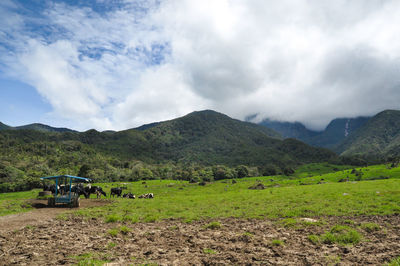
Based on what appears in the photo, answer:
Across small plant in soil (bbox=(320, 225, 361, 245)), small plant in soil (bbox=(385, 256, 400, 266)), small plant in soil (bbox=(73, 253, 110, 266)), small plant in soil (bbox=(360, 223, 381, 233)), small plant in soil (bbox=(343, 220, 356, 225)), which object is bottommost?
small plant in soil (bbox=(343, 220, 356, 225))

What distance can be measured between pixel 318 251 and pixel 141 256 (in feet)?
30.4

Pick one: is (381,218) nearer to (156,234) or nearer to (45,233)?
(156,234)

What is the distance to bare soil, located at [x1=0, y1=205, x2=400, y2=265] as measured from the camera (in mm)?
9538

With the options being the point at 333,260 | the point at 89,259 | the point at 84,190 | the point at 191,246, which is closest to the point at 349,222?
the point at 333,260

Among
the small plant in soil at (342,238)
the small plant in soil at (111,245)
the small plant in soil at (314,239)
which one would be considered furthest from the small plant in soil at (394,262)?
the small plant in soil at (111,245)

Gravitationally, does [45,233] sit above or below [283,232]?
above

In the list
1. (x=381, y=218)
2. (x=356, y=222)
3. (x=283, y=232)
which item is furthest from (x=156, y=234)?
(x=381, y=218)

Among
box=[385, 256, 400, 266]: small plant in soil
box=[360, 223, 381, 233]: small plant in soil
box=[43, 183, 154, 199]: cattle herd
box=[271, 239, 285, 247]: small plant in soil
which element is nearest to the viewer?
box=[385, 256, 400, 266]: small plant in soil

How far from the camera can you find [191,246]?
11.8m

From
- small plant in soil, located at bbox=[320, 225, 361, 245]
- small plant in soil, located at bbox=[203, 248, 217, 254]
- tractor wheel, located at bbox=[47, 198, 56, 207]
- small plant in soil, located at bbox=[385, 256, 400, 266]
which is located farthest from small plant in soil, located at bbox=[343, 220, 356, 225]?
tractor wheel, located at bbox=[47, 198, 56, 207]

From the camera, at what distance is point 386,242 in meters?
11.5

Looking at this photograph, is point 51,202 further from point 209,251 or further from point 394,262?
point 394,262

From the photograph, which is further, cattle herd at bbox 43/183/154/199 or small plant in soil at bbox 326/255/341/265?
cattle herd at bbox 43/183/154/199

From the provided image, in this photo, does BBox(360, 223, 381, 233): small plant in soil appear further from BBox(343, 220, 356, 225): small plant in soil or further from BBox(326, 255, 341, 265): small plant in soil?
BBox(326, 255, 341, 265): small plant in soil
